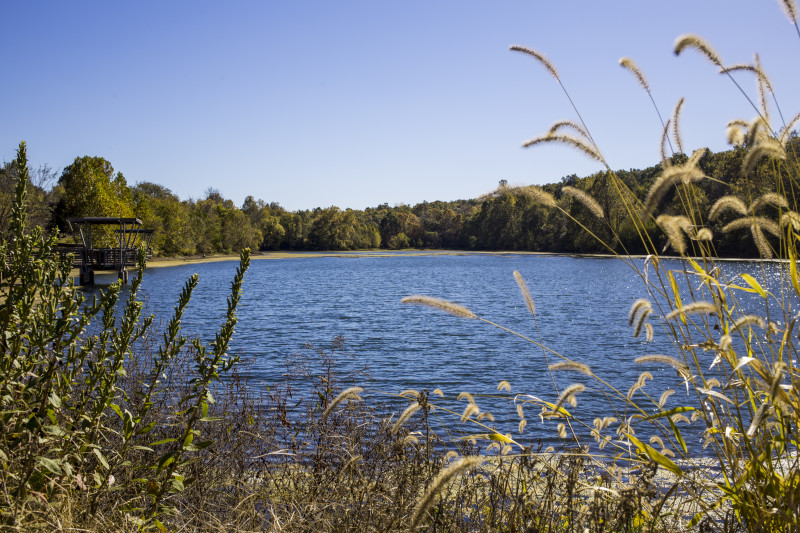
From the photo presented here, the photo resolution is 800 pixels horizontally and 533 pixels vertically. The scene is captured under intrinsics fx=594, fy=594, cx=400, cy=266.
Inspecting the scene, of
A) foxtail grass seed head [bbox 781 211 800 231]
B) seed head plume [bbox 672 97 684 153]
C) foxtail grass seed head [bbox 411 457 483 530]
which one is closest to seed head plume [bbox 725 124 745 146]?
seed head plume [bbox 672 97 684 153]

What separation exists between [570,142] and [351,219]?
123m

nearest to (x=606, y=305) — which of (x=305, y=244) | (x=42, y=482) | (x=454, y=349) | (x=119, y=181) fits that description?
(x=454, y=349)

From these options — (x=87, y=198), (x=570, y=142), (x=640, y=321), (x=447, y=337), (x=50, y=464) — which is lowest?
(x=447, y=337)

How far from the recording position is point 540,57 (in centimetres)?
300

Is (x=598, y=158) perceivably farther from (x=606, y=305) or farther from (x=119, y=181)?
(x=119, y=181)

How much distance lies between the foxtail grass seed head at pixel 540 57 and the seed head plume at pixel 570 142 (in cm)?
29

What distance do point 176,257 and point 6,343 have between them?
7149 centimetres

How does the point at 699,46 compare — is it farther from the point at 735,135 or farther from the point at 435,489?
the point at 435,489

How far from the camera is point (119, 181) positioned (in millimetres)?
60594

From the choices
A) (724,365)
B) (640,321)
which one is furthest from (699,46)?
(724,365)

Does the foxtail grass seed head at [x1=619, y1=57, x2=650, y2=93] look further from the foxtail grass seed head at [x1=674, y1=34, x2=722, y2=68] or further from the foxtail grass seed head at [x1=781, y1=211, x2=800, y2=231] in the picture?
the foxtail grass seed head at [x1=781, y1=211, x2=800, y2=231]

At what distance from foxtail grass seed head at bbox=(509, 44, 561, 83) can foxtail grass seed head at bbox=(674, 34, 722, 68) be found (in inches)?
22.1

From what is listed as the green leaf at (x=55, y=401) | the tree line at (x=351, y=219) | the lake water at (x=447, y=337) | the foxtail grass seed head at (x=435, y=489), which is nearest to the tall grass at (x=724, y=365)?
the foxtail grass seed head at (x=435, y=489)

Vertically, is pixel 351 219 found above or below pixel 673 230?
above
